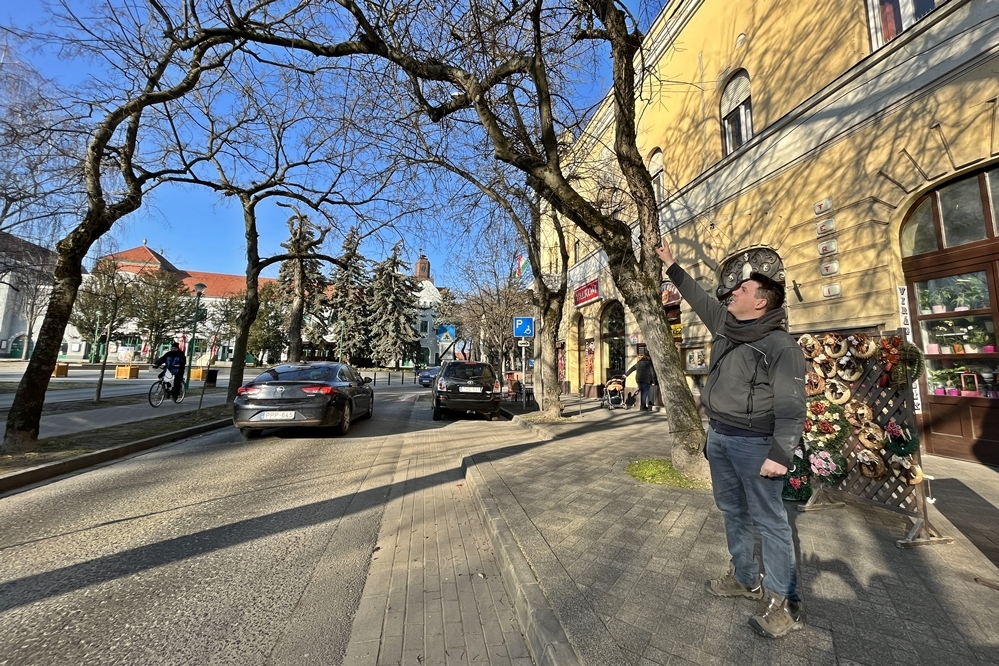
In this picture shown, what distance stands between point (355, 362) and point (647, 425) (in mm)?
40974

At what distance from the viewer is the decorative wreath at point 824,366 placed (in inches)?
160

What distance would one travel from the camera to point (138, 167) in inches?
372

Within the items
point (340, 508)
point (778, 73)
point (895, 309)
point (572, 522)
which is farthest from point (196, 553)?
point (778, 73)

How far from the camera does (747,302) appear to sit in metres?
2.45

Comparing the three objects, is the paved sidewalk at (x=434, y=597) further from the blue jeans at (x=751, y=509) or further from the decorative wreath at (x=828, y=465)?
the decorative wreath at (x=828, y=465)

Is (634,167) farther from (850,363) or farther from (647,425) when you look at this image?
(647,425)

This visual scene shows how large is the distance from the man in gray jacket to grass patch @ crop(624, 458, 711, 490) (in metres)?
2.19

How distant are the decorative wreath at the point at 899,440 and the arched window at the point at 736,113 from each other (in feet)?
28.2

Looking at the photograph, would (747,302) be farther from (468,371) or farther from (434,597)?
(468,371)

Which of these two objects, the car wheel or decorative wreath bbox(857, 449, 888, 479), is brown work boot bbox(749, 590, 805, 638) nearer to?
decorative wreath bbox(857, 449, 888, 479)

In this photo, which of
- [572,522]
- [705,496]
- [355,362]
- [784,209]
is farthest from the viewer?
[355,362]

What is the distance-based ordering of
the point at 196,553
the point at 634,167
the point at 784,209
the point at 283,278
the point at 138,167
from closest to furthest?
the point at 196,553 → the point at 634,167 → the point at 784,209 → the point at 138,167 → the point at 283,278

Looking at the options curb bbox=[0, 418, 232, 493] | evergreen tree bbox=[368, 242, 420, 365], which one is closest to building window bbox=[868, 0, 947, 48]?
curb bbox=[0, 418, 232, 493]

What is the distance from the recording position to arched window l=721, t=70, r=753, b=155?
10.1 m
